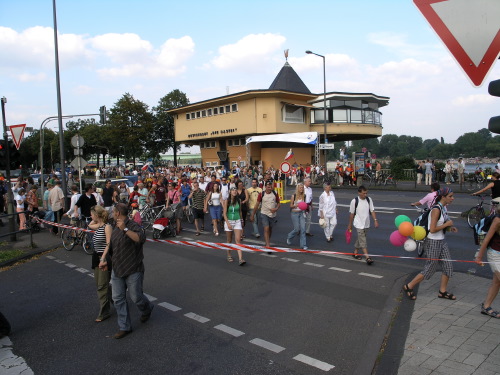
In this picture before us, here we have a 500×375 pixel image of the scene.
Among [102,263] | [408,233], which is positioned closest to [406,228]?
[408,233]

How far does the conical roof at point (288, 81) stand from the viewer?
4547 centimetres

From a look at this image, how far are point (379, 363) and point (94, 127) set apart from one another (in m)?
74.4

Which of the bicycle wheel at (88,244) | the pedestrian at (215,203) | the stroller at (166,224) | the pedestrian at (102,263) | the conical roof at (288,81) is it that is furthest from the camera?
the conical roof at (288,81)

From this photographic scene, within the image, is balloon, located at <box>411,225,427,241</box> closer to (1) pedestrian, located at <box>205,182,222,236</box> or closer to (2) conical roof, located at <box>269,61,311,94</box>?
(1) pedestrian, located at <box>205,182,222,236</box>

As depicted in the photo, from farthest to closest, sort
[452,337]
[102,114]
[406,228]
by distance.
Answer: [102,114] < [406,228] < [452,337]

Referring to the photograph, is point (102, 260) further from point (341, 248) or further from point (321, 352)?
point (341, 248)

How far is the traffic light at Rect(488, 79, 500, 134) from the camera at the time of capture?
112 inches

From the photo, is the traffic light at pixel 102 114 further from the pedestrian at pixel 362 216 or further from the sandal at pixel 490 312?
the sandal at pixel 490 312

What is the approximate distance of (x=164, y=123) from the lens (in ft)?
205

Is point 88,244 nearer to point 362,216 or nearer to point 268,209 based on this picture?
point 268,209

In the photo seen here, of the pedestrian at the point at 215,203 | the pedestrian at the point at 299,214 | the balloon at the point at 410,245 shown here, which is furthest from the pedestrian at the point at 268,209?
the balloon at the point at 410,245

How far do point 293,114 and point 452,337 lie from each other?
125 ft

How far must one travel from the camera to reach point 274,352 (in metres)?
4.71

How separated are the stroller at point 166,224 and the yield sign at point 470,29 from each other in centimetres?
1040
